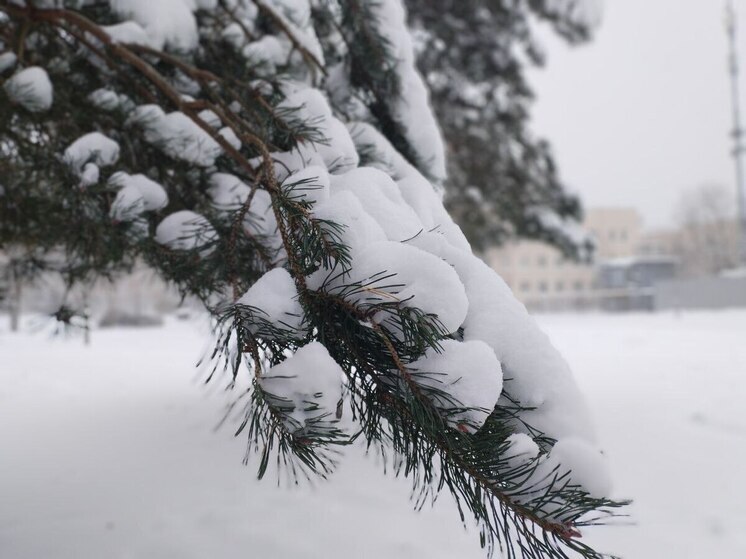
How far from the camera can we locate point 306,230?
0.84m

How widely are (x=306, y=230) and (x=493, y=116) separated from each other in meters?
4.20

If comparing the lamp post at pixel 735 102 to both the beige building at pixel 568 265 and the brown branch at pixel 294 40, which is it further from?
the beige building at pixel 568 265

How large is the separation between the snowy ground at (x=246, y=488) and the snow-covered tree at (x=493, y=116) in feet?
5.82

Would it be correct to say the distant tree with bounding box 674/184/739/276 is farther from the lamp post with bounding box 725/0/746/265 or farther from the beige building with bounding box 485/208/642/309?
the lamp post with bounding box 725/0/746/265

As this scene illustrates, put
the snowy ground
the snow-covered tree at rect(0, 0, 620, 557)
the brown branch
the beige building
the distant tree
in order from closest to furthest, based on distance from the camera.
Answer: the snow-covered tree at rect(0, 0, 620, 557) → the brown branch → the snowy ground → the distant tree → the beige building

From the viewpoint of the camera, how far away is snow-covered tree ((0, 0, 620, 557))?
2.56 feet

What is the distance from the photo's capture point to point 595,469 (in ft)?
2.68

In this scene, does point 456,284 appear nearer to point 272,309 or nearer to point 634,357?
point 272,309

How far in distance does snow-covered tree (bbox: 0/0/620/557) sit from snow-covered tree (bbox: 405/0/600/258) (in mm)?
2544

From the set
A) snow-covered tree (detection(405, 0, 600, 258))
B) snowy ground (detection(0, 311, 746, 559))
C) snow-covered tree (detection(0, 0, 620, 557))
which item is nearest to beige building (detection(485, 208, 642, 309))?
snow-covered tree (detection(405, 0, 600, 258))

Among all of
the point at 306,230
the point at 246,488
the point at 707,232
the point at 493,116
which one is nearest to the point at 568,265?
the point at 707,232

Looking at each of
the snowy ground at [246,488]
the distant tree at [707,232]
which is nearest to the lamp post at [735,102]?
the snowy ground at [246,488]

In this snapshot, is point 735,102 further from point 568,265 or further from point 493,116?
point 568,265

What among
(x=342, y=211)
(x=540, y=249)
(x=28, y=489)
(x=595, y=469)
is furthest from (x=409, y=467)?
(x=540, y=249)
